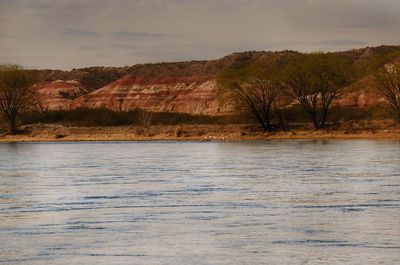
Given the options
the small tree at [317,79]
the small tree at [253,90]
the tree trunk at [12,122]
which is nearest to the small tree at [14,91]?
the tree trunk at [12,122]

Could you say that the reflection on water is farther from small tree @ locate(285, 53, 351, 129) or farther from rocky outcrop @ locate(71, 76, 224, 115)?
rocky outcrop @ locate(71, 76, 224, 115)

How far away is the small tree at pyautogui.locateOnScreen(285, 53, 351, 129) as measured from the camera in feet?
322

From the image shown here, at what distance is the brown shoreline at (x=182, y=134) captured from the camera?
95938 millimetres

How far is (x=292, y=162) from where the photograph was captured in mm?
50625

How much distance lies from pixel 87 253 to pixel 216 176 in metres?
21.8

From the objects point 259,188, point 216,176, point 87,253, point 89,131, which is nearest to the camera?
point 87,253

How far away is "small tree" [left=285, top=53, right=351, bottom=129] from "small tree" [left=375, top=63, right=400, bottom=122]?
12.8ft

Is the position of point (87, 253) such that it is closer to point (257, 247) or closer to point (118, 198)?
point (257, 247)

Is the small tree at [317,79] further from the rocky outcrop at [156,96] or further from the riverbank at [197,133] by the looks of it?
the rocky outcrop at [156,96]

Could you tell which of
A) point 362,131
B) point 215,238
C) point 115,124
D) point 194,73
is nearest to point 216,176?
point 215,238

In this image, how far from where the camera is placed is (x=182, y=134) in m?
108

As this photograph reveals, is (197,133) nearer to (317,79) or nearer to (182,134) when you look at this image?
(182,134)

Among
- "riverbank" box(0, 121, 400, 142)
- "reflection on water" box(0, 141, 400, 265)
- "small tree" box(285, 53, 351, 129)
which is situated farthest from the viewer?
"small tree" box(285, 53, 351, 129)

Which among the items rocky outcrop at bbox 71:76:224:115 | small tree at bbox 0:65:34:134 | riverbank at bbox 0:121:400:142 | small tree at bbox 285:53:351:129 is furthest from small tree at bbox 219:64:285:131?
rocky outcrop at bbox 71:76:224:115
